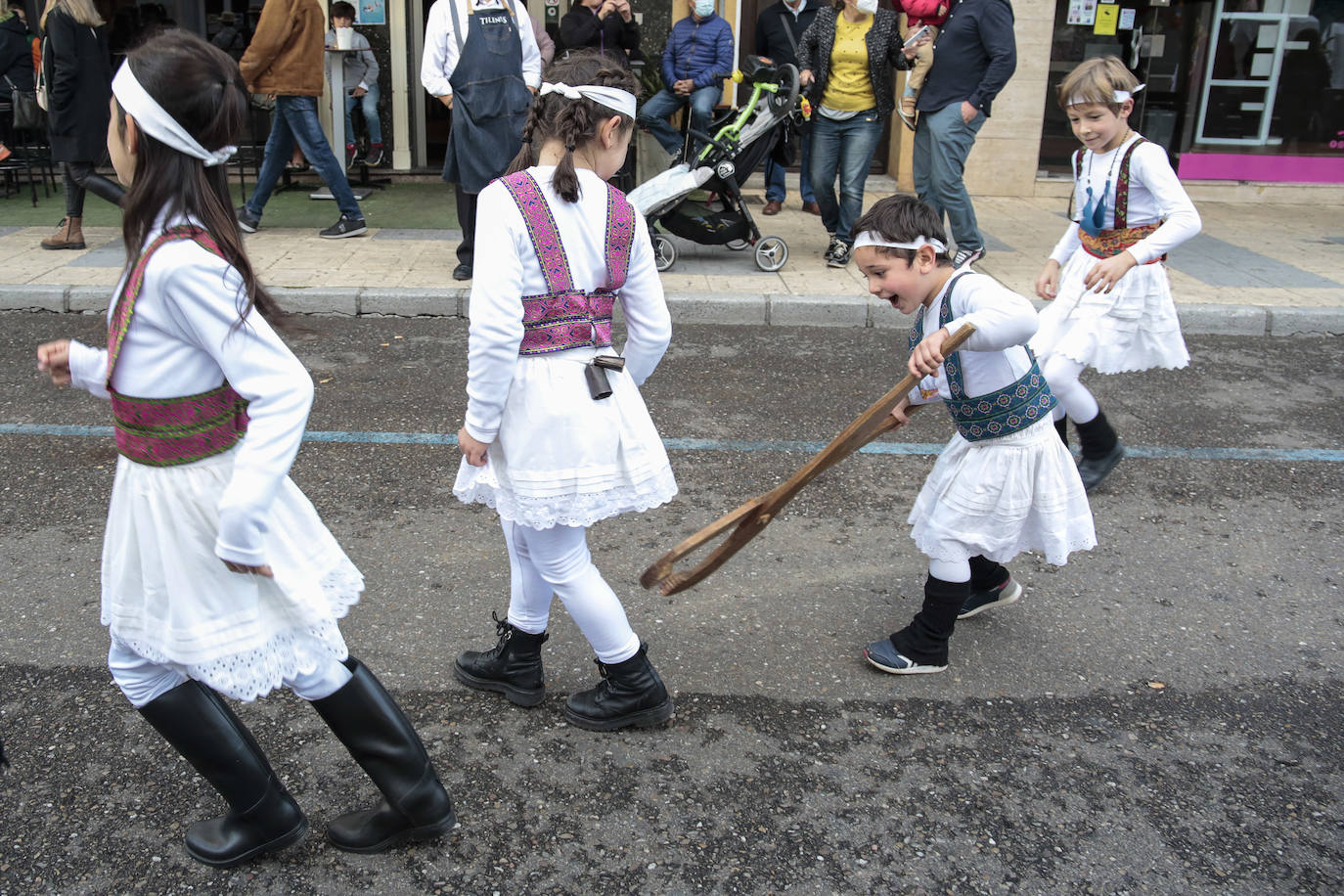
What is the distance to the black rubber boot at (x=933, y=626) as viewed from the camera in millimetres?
3293

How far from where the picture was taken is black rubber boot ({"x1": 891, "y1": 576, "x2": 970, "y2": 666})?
3293 millimetres

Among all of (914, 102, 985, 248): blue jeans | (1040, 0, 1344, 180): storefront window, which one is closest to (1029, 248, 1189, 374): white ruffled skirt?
(914, 102, 985, 248): blue jeans

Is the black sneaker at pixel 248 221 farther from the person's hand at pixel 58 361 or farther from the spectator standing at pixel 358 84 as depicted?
the person's hand at pixel 58 361

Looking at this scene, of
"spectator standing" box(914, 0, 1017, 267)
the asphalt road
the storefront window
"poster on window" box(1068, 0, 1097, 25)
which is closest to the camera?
the asphalt road

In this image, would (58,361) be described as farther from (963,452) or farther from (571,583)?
(963,452)

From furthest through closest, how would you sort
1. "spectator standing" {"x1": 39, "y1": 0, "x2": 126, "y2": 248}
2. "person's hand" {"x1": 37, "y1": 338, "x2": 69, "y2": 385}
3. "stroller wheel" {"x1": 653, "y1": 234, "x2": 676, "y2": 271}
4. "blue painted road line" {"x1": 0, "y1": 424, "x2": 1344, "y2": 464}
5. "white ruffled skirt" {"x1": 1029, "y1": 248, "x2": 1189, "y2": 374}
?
1. "stroller wheel" {"x1": 653, "y1": 234, "x2": 676, "y2": 271}
2. "spectator standing" {"x1": 39, "y1": 0, "x2": 126, "y2": 248}
3. "blue painted road line" {"x1": 0, "y1": 424, "x2": 1344, "y2": 464}
4. "white ruffled skirt" {"x1": 1029, "y1": 248, "x2": 1189, "y2": 374}
5. "person's hand" {"x1": 37, "y1": 338, "x2": 69, "y2": 385}

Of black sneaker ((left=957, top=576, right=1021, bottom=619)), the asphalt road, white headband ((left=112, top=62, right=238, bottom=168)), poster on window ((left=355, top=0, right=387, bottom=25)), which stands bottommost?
the asphalt road

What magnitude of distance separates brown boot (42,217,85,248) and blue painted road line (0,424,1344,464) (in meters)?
3.74

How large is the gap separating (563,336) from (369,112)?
980cm

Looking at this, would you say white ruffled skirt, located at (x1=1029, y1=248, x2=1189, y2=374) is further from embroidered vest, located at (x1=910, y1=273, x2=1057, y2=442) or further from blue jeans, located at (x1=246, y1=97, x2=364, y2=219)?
blue jeans, located at (x1=246, y1=97, x2=364, y2=219)

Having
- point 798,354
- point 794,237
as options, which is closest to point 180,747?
point 798,354

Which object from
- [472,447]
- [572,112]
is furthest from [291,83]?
[472,447]

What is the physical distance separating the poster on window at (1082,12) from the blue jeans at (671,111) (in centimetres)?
431

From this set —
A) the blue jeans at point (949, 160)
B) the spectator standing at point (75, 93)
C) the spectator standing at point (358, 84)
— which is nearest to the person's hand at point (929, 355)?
the blue jeans at point (949, 160)
